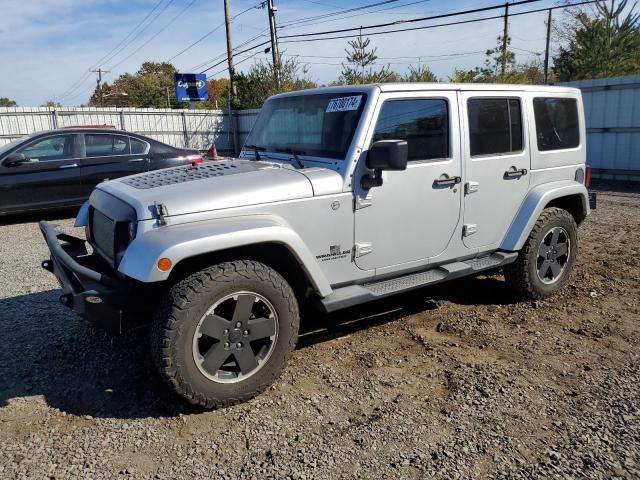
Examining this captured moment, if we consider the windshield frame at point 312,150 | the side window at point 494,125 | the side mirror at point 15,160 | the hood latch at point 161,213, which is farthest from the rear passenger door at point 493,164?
the side mirror at point 15,160

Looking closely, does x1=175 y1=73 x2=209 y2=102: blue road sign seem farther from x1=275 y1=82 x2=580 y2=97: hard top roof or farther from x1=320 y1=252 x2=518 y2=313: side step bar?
x1=320 y1=252 x2=518 y2=313: side step bar

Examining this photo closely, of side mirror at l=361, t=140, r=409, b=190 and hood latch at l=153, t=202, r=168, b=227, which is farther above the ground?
side mirror at l=361, t=140, r=409, b=190

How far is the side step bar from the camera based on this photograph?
3650 millimetres

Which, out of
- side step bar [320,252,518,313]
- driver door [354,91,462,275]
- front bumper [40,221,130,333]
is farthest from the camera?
driver door [354,91,462,275]

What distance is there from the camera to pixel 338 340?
4.26m

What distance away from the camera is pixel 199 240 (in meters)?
2.96

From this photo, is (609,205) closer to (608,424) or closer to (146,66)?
(608,424)

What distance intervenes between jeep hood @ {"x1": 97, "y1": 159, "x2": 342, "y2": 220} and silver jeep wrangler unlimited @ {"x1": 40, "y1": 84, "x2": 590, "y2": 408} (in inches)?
0.5

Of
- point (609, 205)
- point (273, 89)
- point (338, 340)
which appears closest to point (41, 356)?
point (338, 340)

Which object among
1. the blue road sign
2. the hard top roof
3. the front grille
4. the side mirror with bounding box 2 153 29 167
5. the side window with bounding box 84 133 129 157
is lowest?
the front grille

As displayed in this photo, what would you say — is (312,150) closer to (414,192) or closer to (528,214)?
(414,192)

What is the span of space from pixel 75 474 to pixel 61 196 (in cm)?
728

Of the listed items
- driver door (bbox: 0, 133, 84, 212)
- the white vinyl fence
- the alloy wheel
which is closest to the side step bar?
the alloy wheel

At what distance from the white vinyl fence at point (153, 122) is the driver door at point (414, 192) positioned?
1310 cm
